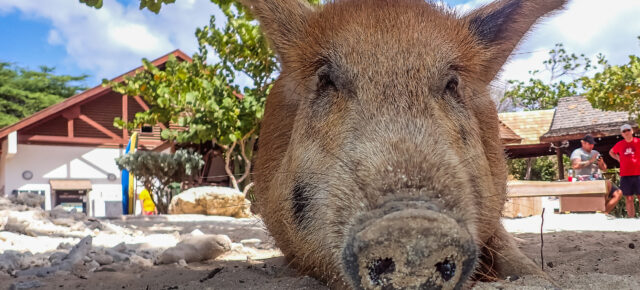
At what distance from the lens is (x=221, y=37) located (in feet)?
47.6

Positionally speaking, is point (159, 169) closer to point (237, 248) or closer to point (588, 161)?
point (237, 248)

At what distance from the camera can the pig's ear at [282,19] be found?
3068 millimetres

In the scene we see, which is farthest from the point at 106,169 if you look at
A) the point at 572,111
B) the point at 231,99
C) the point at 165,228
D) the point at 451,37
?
the point at 451,37

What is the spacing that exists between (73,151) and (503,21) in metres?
21.1

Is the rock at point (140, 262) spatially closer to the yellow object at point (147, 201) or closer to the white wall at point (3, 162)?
the yellow object at point (147, 201)

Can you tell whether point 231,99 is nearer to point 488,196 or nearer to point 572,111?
point 488,196

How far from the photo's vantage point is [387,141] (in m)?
2.10

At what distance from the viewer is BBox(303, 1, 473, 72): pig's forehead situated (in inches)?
99.6

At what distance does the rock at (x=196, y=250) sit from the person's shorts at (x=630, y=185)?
8.11 metres

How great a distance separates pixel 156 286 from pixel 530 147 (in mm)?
22267

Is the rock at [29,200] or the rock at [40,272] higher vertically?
the rock at [29,200]

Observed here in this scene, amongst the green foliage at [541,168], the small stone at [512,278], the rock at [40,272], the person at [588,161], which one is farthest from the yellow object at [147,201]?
the green foliage at [541,168]

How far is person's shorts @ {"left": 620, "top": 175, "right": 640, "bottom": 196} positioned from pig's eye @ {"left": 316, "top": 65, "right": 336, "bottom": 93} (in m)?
9.14

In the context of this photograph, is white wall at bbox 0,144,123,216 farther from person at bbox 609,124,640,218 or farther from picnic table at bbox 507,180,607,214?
person at bbox 609,124,640,218
